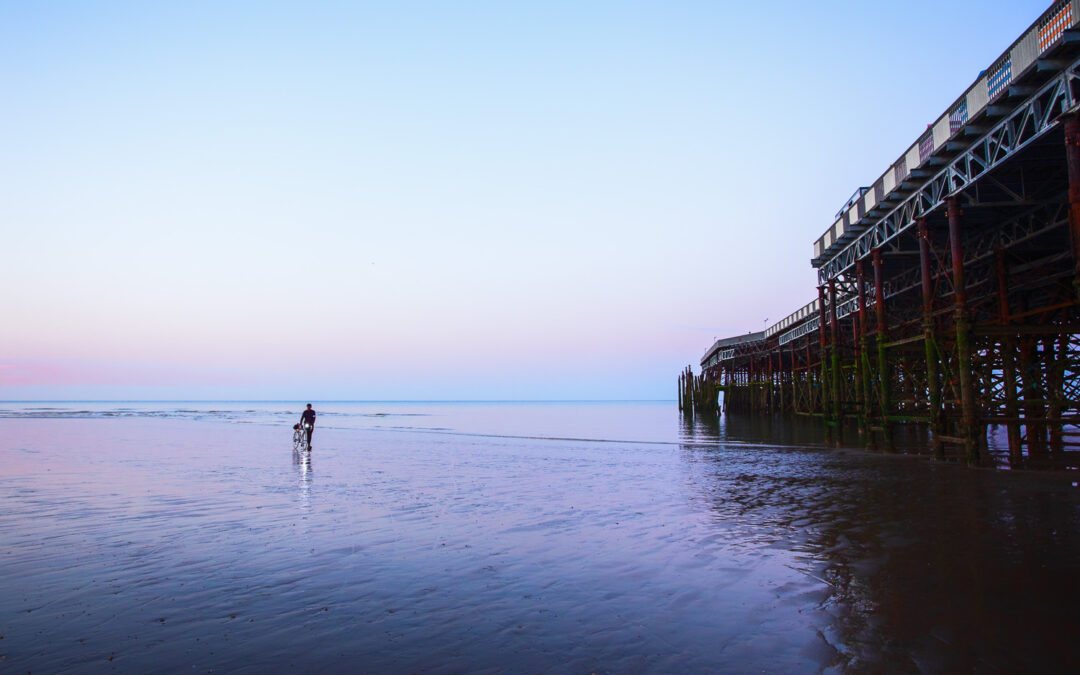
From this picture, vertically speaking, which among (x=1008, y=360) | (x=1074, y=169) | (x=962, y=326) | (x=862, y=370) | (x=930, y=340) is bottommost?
(x=862, y=370)

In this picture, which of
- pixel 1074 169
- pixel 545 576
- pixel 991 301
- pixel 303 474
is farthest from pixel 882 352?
pixel 303 474

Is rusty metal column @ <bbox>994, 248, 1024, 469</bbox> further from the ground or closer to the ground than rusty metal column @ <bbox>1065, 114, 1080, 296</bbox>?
closer to the ground

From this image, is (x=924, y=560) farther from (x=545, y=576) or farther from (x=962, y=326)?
(x=962, y=326)

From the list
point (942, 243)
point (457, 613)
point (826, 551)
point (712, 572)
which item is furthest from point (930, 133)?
point (457, 613)

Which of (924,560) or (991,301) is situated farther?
(991,301)

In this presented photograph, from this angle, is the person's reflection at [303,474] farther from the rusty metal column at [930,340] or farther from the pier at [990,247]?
the rusty metal column at [930,340]

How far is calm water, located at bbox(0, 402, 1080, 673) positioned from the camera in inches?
205

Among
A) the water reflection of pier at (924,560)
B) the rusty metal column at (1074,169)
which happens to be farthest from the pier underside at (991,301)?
the water reflection of pier at (924,560)

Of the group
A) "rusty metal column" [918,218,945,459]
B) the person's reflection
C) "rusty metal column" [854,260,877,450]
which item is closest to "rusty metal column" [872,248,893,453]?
"rusty metal column" [854,260,877,450]

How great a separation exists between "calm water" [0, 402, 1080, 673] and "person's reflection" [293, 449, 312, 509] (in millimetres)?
204

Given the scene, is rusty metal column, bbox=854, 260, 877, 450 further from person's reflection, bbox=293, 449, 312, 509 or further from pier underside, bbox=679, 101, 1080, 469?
person's reflection, bbox=293, 449, 312, 509

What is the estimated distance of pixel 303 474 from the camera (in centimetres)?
1883

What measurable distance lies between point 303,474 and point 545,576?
1340cm

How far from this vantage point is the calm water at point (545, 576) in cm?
521
